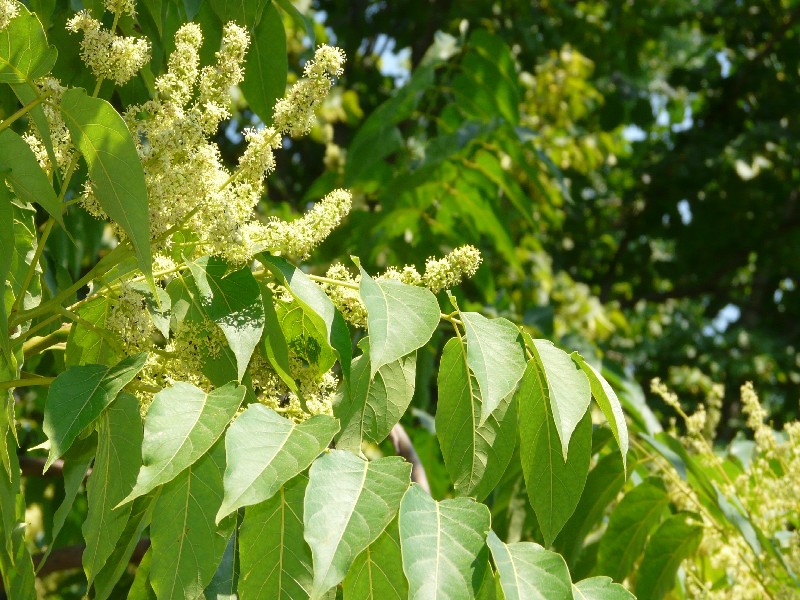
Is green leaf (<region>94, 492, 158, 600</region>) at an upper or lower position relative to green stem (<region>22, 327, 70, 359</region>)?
lower

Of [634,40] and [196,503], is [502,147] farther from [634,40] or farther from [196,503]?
[634,40]

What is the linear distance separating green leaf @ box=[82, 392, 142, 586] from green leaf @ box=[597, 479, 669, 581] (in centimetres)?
121

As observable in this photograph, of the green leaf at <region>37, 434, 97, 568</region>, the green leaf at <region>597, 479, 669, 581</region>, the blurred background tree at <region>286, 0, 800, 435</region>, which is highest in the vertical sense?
the green leaf at <region>37, 434, 97, 568</region>

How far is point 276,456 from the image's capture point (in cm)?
108

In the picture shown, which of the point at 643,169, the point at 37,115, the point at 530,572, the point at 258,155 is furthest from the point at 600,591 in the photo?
the point at 643,169

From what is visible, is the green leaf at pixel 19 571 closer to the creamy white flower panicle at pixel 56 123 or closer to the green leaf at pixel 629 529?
the creamy white flower panicle at pixel 56 123

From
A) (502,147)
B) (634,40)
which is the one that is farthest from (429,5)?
(502,147)

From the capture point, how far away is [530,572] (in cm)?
120

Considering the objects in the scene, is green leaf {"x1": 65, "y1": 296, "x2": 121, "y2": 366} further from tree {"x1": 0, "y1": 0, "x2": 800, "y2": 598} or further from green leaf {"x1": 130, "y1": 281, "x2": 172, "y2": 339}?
green leaf {"x1": 130, "y1": 281, "x2": 172, "y2": 339}

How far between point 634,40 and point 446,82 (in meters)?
3.95

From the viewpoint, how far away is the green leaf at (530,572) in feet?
3.85

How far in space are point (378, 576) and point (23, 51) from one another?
793mm

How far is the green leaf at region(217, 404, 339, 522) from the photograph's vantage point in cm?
103

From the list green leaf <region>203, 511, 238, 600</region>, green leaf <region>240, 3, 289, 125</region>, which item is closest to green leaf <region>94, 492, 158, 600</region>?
green leaf <region>203, 511, 238, 600</region>
